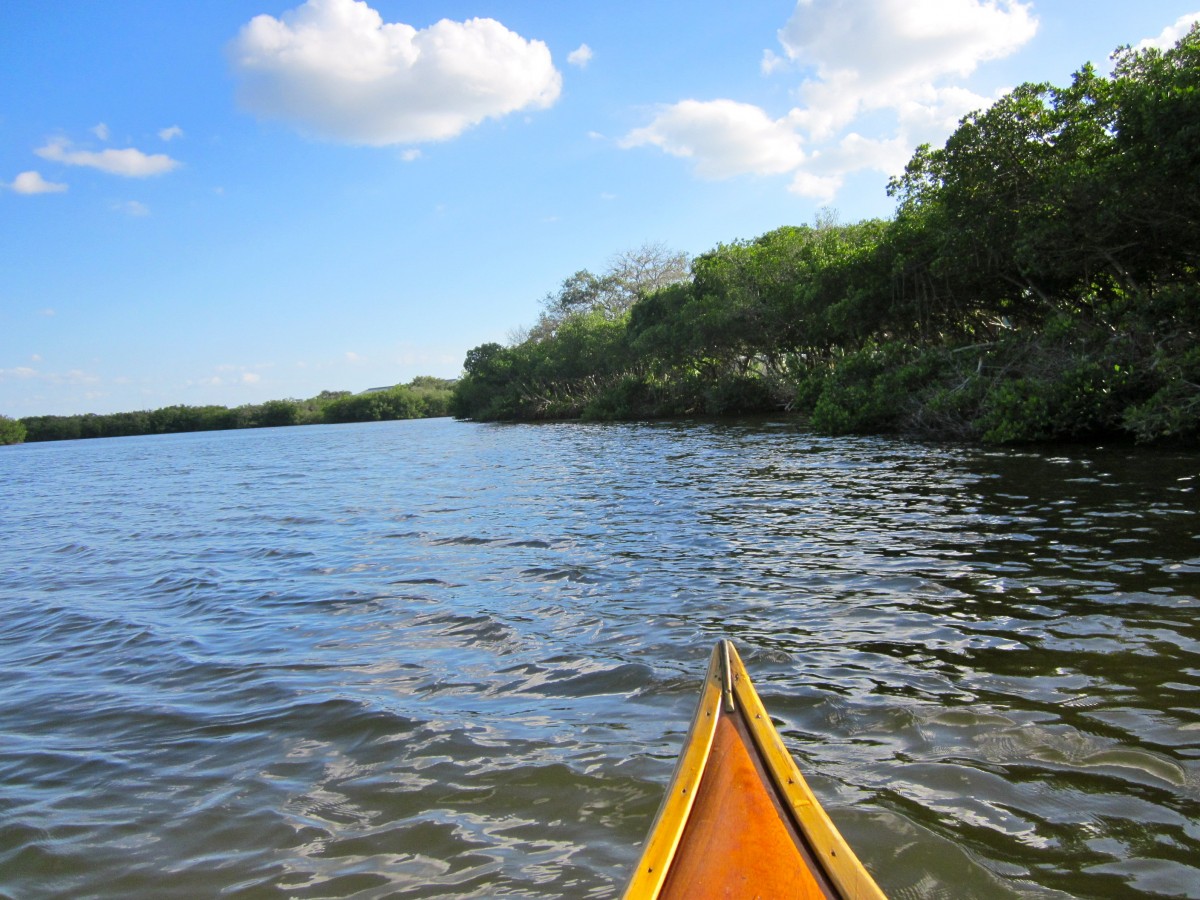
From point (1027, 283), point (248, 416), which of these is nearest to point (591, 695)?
point (1027, 283)

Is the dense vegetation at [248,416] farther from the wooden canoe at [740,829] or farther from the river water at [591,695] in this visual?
the wooden canoe at [740,829]

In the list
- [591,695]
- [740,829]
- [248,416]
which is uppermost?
[248,416]

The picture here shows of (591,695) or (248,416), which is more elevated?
(248,416)

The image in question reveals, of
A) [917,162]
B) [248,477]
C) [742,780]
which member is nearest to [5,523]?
[248,477]

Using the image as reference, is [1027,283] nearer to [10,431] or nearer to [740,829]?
[740,829]

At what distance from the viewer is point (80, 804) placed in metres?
4.32

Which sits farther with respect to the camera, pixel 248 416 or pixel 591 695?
pixel 248 416

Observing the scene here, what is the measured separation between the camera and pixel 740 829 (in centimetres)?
256

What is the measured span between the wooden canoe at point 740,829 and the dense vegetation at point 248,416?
108966 mm

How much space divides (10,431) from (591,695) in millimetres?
115656

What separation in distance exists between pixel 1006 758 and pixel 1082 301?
23.1 m

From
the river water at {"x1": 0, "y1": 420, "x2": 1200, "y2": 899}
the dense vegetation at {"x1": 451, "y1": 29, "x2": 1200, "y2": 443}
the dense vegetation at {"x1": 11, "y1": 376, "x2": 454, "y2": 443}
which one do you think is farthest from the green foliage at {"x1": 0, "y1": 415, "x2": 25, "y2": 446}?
the river water at {"x1": 0, "y1": 420, "x2": 1200, "y2": 899}

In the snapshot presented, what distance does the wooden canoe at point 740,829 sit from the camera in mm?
2375

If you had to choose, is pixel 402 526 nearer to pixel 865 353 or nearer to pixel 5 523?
pixel 5 523
